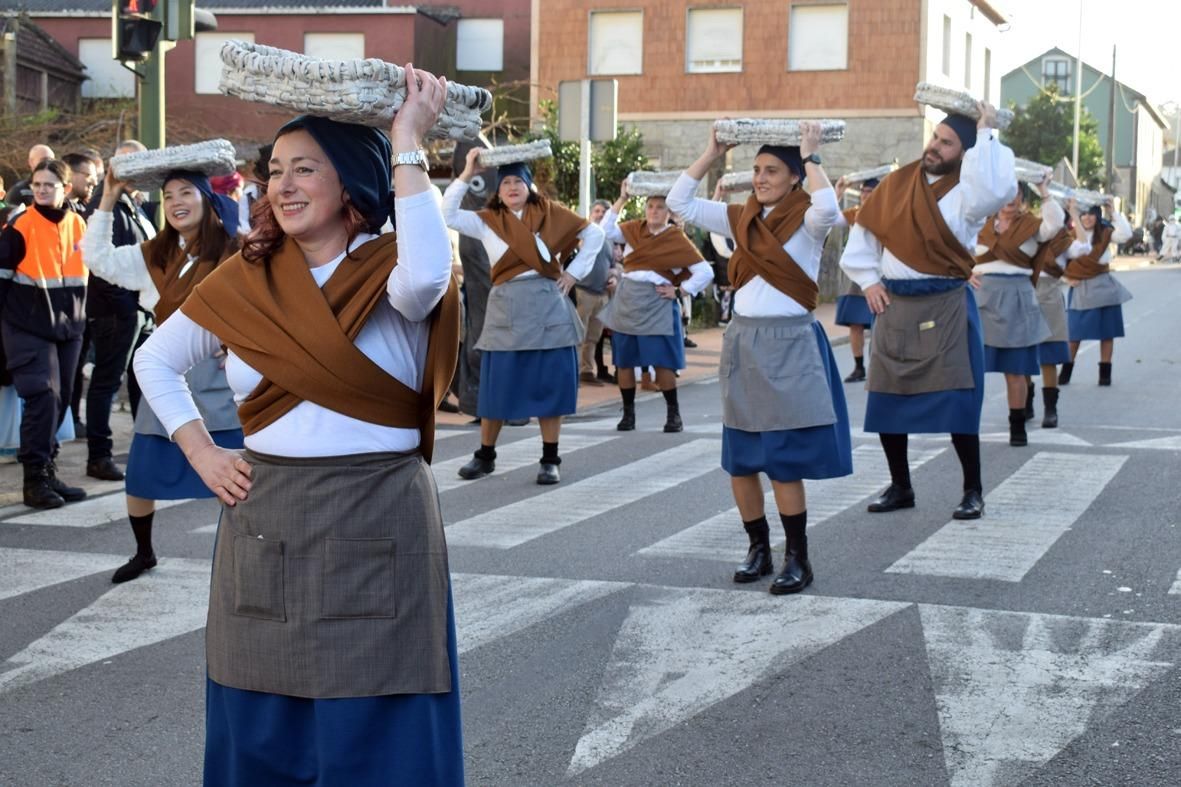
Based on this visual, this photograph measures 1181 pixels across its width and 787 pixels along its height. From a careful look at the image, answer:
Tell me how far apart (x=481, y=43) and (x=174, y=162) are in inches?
1446

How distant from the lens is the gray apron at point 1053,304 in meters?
13.5

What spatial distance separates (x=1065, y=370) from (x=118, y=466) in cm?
968

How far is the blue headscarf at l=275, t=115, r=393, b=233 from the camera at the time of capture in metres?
3.46

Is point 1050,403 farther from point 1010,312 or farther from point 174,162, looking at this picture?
point 174,162

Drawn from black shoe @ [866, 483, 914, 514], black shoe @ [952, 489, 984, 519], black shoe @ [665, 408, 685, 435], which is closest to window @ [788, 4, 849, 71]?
black shoe @ [665, 408, 685, 435]

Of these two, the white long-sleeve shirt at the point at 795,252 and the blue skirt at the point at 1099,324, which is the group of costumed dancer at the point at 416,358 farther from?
the blue skirt at the point at 1099,324

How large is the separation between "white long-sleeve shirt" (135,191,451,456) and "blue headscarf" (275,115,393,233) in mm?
81

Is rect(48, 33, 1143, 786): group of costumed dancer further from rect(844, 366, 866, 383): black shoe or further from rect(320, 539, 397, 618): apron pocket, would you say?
rect(844, 366, 866, 383): black shoe

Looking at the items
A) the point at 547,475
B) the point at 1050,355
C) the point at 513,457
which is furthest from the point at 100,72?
the point at 547,475

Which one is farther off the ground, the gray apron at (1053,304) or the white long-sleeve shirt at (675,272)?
the white long-sleeve shirt at (675,272)

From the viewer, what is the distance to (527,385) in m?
10.3

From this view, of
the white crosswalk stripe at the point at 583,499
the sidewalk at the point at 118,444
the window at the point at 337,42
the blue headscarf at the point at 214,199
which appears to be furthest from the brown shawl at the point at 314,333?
the window at the point at 337,42

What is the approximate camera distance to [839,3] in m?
37.9

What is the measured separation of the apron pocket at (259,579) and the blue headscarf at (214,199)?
11.4ft
